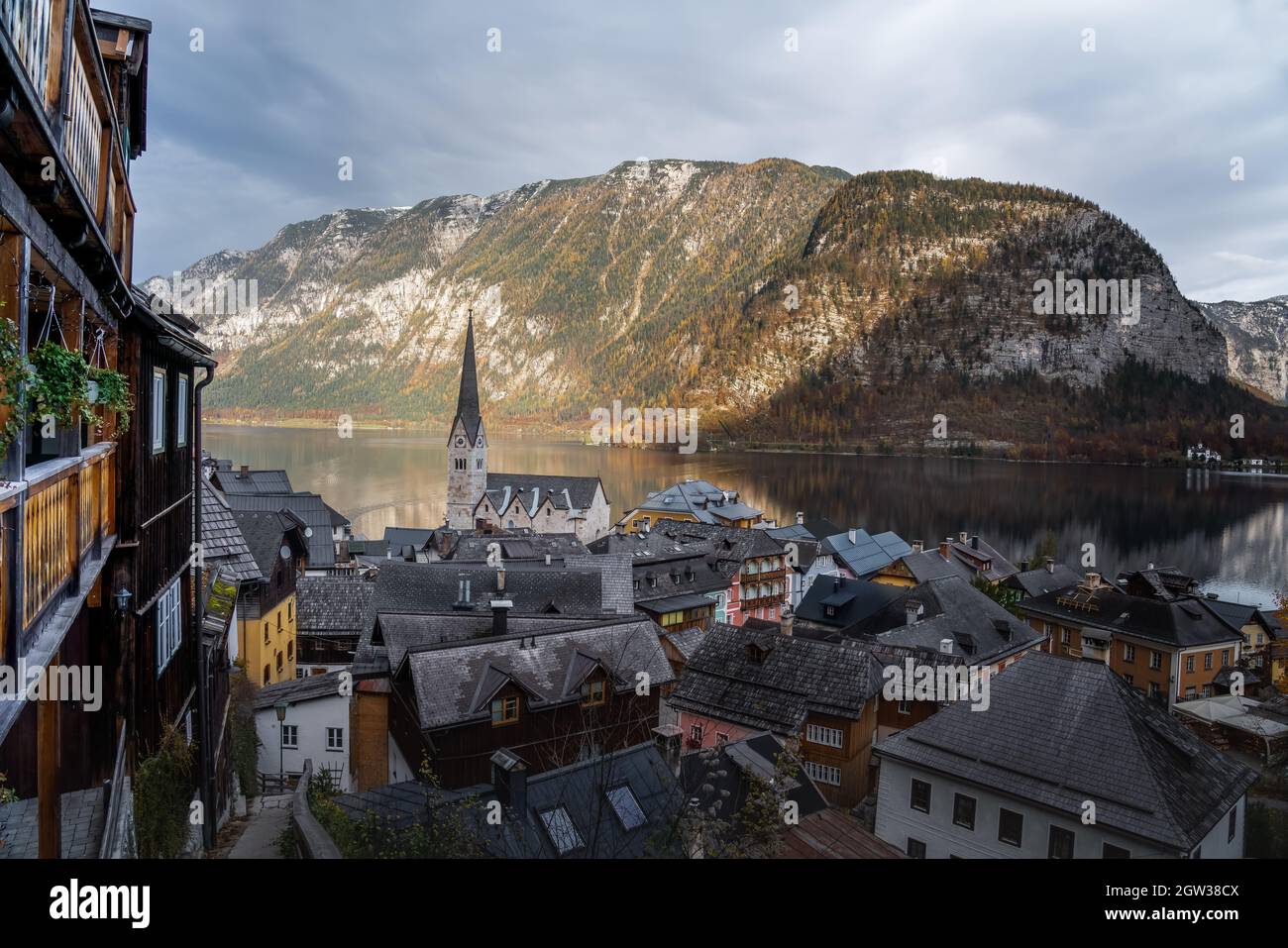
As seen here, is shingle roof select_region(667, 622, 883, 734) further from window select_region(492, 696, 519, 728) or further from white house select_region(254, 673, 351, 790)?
white house select_region(254, 673, 351, 790)

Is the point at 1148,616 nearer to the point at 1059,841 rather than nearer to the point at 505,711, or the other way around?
the point at 1059,841

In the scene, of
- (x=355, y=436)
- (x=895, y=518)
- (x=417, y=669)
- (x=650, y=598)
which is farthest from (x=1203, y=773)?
(x=355, y=436)

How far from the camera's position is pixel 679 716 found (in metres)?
23.4

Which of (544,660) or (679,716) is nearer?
(544,660)

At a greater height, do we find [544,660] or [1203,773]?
[544,660]

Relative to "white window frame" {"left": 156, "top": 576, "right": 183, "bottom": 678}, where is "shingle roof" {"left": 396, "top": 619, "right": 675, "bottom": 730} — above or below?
below

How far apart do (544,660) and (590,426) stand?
18056 cm

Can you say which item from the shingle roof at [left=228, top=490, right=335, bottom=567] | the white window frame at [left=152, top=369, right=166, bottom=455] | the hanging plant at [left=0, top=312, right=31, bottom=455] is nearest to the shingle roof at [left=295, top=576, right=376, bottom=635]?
the shingle roof at [left=228, top=490, right=335, bottom=567]

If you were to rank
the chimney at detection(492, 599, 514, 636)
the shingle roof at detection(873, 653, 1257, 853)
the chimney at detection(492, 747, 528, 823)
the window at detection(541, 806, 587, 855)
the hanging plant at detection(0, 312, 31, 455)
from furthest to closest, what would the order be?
the chimney at detection(492, 599, 514, 636) < the shingle roof at detection(873, 653, 1257, 853) < the chimney at detection(492, 747, 528, 823) < the window at detection(541, 806, 587, 855) < the hanging plant at detection(0, 312, 31, 455)

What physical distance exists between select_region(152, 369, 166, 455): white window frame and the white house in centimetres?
945

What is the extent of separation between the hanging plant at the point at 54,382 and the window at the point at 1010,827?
643 inches

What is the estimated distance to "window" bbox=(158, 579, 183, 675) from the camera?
391 inches

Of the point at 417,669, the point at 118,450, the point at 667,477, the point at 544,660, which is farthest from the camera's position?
the point at 667,477
